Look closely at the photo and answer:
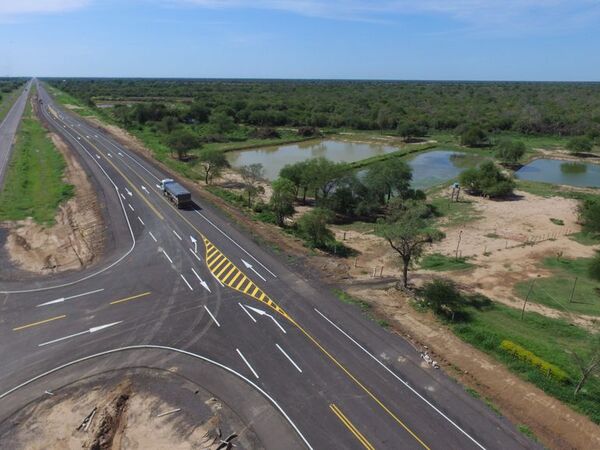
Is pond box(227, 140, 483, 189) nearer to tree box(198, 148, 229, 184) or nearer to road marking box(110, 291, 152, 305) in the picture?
tree box(198, 148, 229, 184)

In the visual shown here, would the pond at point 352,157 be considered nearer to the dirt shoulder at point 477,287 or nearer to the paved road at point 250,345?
the dirt shoulder at point 477,287

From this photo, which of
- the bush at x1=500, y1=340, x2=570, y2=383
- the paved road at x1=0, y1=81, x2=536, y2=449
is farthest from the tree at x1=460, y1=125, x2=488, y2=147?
the bush at x1=500, y1=340, x2=570, y2=383

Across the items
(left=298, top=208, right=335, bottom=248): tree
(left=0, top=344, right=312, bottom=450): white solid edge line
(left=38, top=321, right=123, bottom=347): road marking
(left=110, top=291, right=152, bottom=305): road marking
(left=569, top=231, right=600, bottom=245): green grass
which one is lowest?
(left=0, top=344, right=312, bottom=450): white solid edge line

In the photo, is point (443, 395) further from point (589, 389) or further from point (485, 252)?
point (485, 252)

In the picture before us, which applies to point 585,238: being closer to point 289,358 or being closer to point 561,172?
point 289,358

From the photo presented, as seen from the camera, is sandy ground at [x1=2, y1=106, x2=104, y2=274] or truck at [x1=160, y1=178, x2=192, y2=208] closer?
sandy ground at [x1=2, y1=106, x2=104, y2=274]

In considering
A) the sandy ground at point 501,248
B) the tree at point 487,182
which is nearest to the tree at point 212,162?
the sandy ground at point 501,248

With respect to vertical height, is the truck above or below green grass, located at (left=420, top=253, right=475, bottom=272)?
above
